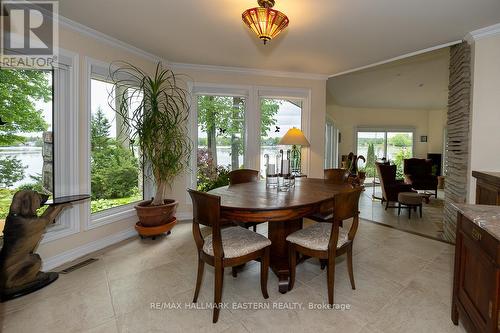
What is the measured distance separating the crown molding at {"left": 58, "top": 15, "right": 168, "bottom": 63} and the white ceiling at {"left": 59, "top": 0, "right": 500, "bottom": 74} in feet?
0.27

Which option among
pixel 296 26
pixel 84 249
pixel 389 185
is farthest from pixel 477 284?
pixel 389 185

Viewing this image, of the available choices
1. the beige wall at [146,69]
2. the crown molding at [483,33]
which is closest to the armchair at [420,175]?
the beige wall at [146,69]

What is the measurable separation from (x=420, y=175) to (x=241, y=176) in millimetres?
→ 5389

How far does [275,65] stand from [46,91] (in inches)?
116

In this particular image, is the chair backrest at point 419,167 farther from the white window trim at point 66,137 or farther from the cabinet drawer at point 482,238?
the white window trim at point 66,137

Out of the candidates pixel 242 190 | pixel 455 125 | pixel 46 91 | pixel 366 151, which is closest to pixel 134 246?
pixel 242 190

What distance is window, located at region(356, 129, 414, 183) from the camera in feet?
26.6

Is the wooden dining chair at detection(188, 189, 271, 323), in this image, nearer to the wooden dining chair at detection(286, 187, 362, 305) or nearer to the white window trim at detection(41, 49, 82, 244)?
the wooden dining chair at detection(286, 187, 362, 305)

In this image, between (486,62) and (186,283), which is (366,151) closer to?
(486,62)

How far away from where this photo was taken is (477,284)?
1464 millimetres

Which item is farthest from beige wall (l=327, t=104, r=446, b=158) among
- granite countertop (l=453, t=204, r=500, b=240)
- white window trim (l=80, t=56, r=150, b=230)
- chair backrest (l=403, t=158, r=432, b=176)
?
granite countertop (l=453, t=204, r=500, b=240)

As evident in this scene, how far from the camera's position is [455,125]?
319 centimetres

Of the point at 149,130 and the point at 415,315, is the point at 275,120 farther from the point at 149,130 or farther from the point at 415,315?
the point at 415,315

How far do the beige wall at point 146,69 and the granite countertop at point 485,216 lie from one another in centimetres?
305
